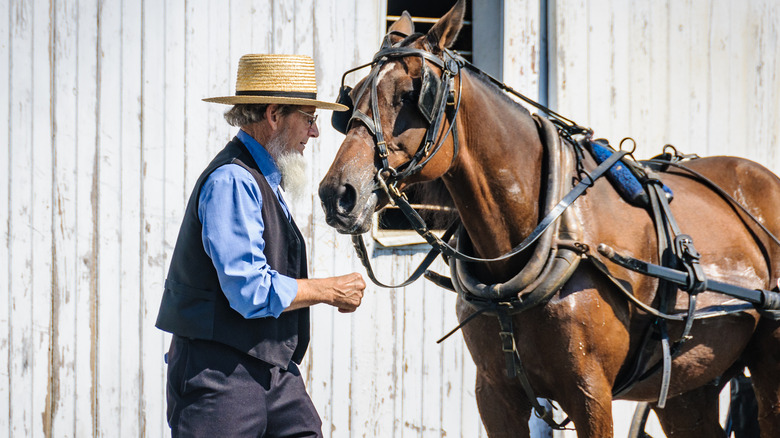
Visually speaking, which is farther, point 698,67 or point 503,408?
point 698,67

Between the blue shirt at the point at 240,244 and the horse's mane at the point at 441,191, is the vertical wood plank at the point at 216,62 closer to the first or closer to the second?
the horse's mane at the point at 441,191

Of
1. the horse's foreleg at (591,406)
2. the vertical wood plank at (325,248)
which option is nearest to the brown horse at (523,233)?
the horse's foreleg at (591,406)

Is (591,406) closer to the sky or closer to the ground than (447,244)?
closer to the ground

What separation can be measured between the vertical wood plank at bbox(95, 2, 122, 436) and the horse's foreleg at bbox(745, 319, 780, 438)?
3.00m

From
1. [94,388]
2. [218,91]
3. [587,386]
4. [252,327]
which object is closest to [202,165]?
[218,91]

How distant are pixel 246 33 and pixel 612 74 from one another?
2.11 metres

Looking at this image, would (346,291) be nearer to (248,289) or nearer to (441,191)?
(248,289)

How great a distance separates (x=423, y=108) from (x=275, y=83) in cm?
48

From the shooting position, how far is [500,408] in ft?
9.05

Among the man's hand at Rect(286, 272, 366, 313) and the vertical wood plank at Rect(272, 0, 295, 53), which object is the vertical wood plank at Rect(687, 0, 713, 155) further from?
the man's hand at Rect(286, 272, 366, 313)

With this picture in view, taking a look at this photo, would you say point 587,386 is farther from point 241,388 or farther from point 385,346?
point 385,346

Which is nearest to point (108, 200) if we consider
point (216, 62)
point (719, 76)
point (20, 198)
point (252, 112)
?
point (20, 198)

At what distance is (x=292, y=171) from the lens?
249 cm

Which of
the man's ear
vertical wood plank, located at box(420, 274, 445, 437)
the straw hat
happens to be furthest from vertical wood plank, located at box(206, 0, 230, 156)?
the man's ear
